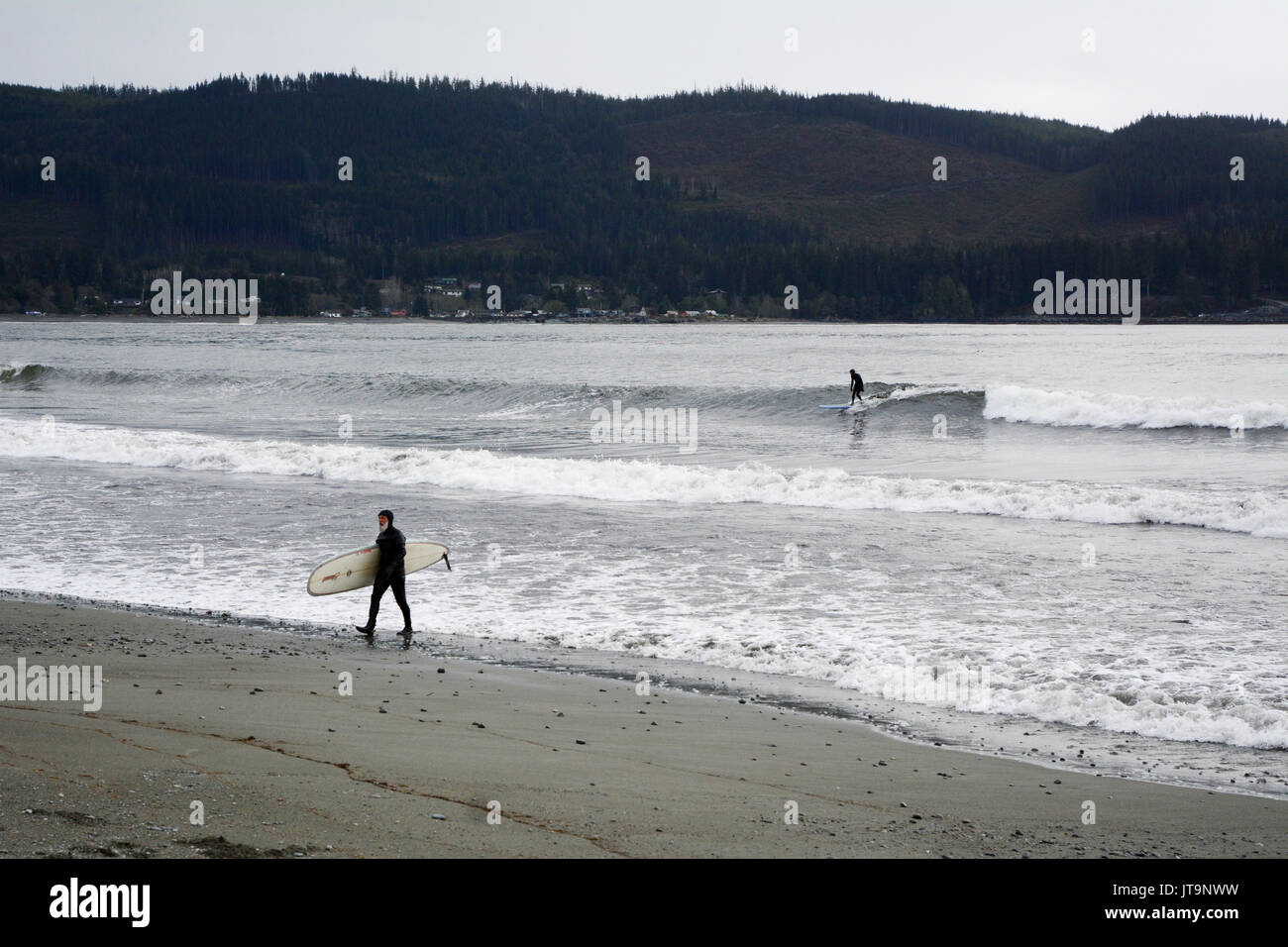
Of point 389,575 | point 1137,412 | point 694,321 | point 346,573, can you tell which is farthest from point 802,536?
point 694,321

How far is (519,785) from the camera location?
21.9 feet

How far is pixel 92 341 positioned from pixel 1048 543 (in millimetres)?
102796

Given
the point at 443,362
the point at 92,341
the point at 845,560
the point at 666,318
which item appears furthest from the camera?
the point at 666,318

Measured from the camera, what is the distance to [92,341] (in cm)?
10169

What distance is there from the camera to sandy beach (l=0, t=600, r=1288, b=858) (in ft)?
18.6

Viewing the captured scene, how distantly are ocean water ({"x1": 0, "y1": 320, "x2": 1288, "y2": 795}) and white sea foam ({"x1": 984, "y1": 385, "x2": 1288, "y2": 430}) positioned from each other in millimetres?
95

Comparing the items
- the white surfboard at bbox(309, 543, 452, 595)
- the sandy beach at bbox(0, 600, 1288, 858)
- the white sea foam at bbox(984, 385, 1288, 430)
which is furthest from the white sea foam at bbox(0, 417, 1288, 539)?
the white sea foam at bbox(984, 385, 1288, 430)

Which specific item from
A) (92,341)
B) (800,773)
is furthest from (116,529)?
(92,341)

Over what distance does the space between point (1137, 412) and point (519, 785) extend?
3395 centimetres

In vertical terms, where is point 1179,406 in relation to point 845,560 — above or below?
above

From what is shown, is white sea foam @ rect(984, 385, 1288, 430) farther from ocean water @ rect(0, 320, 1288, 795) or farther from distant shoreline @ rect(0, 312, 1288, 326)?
distant shoreline @ rect(0, 312, 1288, 326)

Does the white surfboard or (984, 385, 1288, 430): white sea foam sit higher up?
(984, 385, 1288, 430): white sea foam

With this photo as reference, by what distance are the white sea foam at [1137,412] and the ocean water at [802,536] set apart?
0.09 meters
